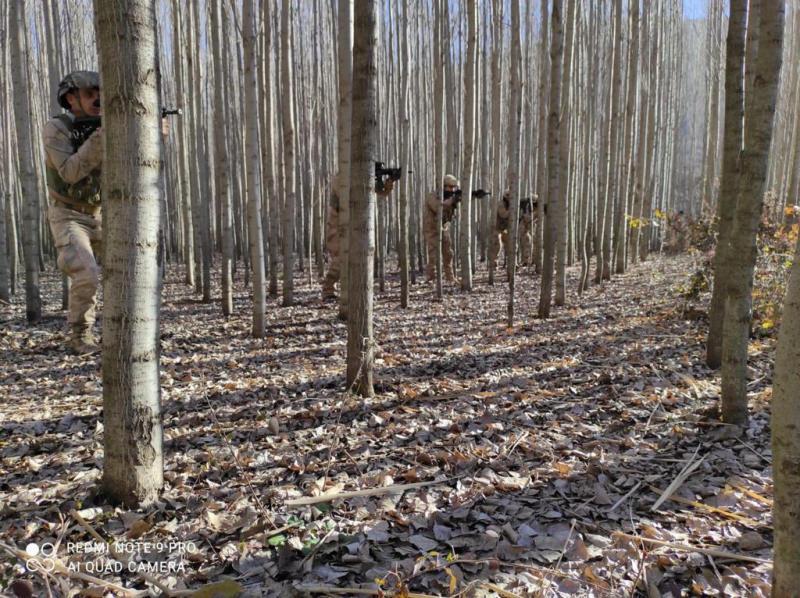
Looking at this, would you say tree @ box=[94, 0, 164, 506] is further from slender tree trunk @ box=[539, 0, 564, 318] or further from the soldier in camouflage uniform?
slender tree trunk @ box=[539, 0, 564, 318]

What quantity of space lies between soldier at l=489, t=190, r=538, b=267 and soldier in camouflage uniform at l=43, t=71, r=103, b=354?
251 inches

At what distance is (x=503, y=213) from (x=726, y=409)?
27.4 ft

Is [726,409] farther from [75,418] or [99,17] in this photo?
[75,418]

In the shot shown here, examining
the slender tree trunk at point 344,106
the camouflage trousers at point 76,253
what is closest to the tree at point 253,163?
the slender tree trunk at point 344,106

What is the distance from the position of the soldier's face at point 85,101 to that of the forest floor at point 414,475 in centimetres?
191

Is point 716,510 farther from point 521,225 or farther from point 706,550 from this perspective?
point 521,225

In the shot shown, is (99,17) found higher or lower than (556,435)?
higher

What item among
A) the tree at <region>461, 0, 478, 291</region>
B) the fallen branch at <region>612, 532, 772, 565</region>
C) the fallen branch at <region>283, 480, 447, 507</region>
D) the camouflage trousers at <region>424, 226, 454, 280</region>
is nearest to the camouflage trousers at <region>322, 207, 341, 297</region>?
the tree at <region>461, 0, 478, 291</region>

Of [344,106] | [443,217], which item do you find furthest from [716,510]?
[443,217]

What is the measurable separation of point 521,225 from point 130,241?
10.9 metres

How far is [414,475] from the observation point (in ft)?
7.81

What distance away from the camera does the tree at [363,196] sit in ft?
9.82

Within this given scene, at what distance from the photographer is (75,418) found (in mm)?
3055

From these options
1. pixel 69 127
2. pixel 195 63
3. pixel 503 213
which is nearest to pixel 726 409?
pixel 69 127
